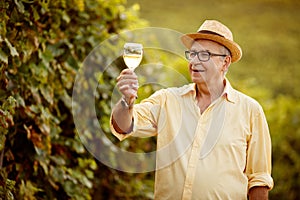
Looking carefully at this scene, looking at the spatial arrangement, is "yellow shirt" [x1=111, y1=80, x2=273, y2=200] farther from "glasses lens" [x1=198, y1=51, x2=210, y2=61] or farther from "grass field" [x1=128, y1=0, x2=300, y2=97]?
"grass field" [x1=128, y1=0, x2=300, y2=97]

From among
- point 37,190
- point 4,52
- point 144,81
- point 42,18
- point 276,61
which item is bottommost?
point 37,190

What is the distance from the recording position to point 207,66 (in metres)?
3.91

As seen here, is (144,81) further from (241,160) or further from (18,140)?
(241,160)

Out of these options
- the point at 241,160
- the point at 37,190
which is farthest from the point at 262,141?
the point at 37,190

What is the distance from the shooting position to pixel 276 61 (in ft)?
32.6

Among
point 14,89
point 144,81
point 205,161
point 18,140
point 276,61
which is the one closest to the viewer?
point 205,161

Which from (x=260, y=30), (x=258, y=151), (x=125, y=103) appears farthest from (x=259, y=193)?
(x=260, y=30)

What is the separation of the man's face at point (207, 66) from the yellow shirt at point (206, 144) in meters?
0.11

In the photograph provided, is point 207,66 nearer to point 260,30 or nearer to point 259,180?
point 259,180

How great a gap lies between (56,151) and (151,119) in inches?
48.7

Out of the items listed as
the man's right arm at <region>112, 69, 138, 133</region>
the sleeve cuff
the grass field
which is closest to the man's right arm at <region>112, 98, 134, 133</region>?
the man's right arm at <region>112, 69, 138, 133</region>

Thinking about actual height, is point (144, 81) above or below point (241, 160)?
above

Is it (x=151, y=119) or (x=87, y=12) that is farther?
(x=87, y=12)

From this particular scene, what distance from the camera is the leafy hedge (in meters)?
4.05
